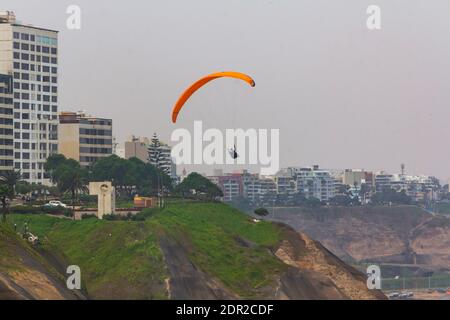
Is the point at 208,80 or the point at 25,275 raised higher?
the point at 208,80

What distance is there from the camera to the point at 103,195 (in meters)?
145

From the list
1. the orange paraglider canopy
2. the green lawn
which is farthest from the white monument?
the orange paraglider canopy

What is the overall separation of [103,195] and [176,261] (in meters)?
16.5

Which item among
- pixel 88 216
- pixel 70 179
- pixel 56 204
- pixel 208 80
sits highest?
pixel 208 80

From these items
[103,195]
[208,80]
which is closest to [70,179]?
[103,195]

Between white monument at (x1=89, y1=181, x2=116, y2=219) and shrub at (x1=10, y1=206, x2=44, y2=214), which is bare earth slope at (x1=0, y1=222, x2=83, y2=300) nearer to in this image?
white monument at (x1=89, y1=181, x2=116, y2=219)

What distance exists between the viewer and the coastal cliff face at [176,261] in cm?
11331

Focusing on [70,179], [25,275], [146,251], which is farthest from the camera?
[70,179]

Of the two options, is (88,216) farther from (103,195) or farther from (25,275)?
(25,275)

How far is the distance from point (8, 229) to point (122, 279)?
20.4 meters

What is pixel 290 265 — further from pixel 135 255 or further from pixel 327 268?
pixel 135 255

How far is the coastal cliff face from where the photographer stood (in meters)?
113

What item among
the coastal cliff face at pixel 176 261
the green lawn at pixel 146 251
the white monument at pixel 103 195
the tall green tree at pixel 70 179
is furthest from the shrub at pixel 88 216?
the tall green tree at pixel 70 179
